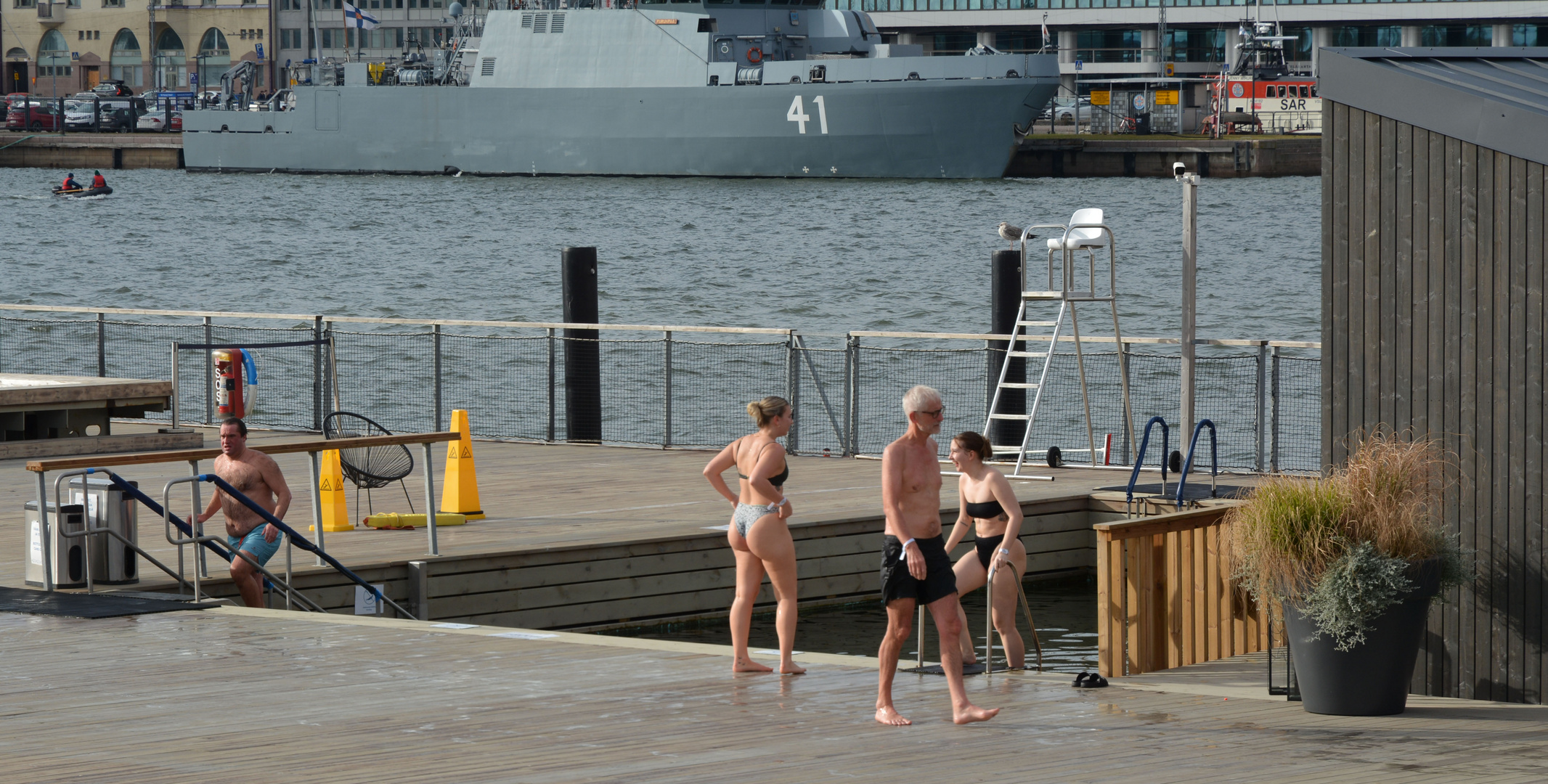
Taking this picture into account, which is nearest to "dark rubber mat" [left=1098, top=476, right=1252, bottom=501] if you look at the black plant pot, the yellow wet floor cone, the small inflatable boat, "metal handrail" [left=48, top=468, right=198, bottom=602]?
the yellow wet floor cone

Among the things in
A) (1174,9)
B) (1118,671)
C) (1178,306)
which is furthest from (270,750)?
(1174,9)

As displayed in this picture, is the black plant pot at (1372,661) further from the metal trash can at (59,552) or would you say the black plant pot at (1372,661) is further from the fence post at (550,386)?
the fence post at (550,386)

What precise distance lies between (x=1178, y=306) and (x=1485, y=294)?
40.7 metres

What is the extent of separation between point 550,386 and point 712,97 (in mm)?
66252

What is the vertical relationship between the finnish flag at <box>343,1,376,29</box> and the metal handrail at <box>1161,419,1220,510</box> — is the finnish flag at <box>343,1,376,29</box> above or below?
above

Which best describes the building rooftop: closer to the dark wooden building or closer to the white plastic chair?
the dark wooden building

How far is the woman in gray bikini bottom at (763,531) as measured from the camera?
30.3 feet

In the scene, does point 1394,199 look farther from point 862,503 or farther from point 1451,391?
point 862,503

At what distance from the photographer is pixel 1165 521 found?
32.4 ft

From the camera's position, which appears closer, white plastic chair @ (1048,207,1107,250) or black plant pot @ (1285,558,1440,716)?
black plant pot @ (1285,558,1440,716)

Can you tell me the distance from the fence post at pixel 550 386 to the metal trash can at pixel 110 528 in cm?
790

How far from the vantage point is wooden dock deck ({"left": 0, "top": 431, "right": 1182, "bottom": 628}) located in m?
12.4

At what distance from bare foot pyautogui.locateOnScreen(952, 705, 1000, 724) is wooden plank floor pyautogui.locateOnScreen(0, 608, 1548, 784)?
5cm

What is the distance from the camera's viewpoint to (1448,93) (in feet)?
28.9
